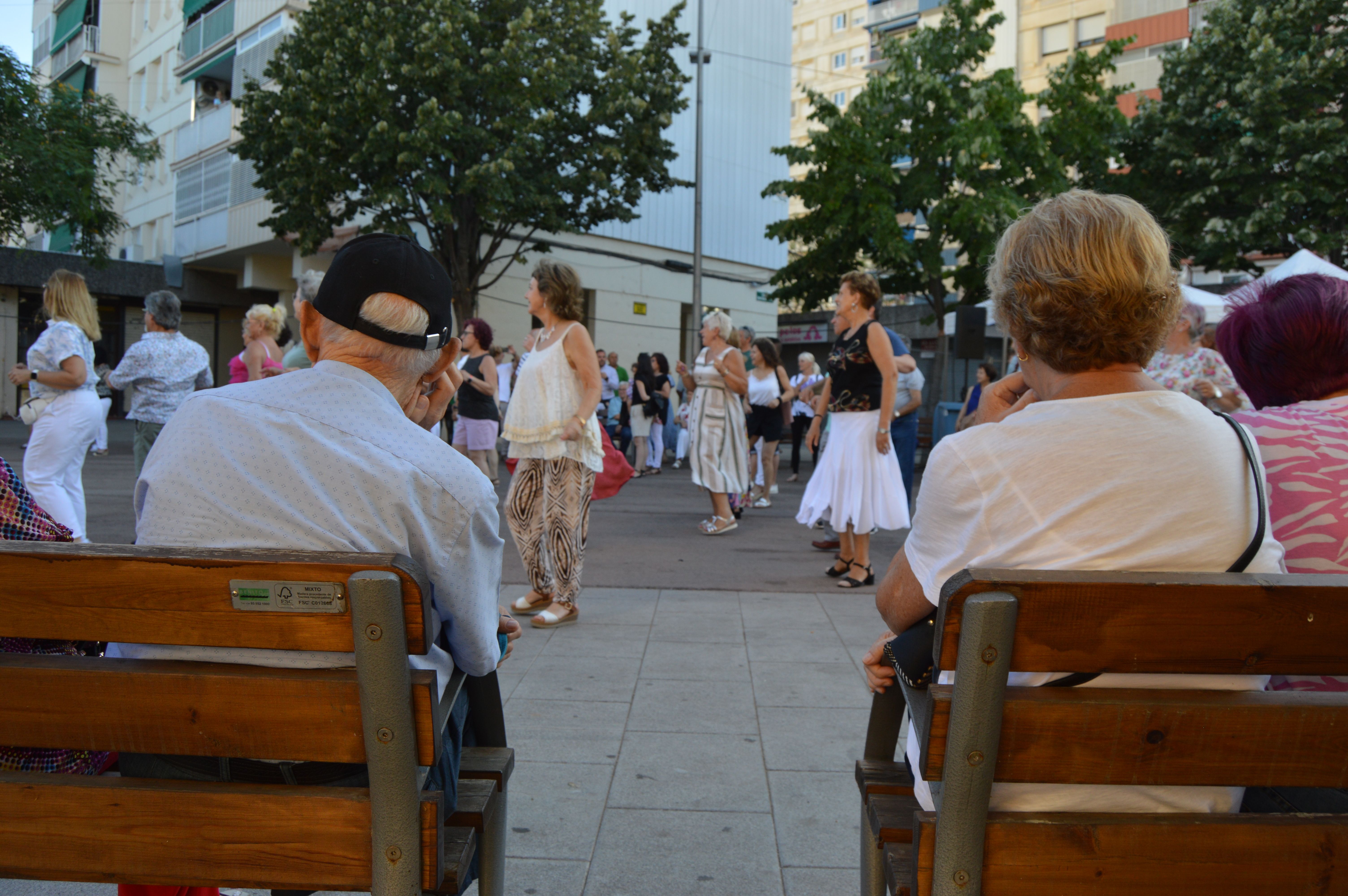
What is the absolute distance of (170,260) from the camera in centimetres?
3234

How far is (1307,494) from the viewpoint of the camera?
6.82ft

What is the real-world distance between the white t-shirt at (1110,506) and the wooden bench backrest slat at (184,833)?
100 centimetres

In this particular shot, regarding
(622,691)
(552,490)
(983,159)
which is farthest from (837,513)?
(983,159)

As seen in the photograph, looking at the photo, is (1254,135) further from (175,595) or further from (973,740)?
(175,595)

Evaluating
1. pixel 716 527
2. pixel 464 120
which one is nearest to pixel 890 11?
pixel 464 120

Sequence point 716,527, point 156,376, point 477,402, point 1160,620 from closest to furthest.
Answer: point 1160,620 < point 156,376 < point 716,527 < point 477,402

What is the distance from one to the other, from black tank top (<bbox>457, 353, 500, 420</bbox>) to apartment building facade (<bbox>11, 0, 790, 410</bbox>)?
15.3 metres

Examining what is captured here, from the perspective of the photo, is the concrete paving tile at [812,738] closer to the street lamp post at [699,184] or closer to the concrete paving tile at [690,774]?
the concrete paving tile at [690,774]

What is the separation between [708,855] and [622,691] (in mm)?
→ 1636

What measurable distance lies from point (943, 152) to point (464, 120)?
11305 mm

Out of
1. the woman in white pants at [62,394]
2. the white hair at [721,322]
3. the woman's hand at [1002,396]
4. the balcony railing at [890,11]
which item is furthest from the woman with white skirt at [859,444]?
the balcony railing at [890,11]

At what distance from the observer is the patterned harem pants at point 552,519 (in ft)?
19.2

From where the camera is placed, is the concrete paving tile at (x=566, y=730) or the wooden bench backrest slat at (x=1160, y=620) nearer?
the wooden bench backrest slat at (x=1160, y=620)

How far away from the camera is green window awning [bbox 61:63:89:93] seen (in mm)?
38281
